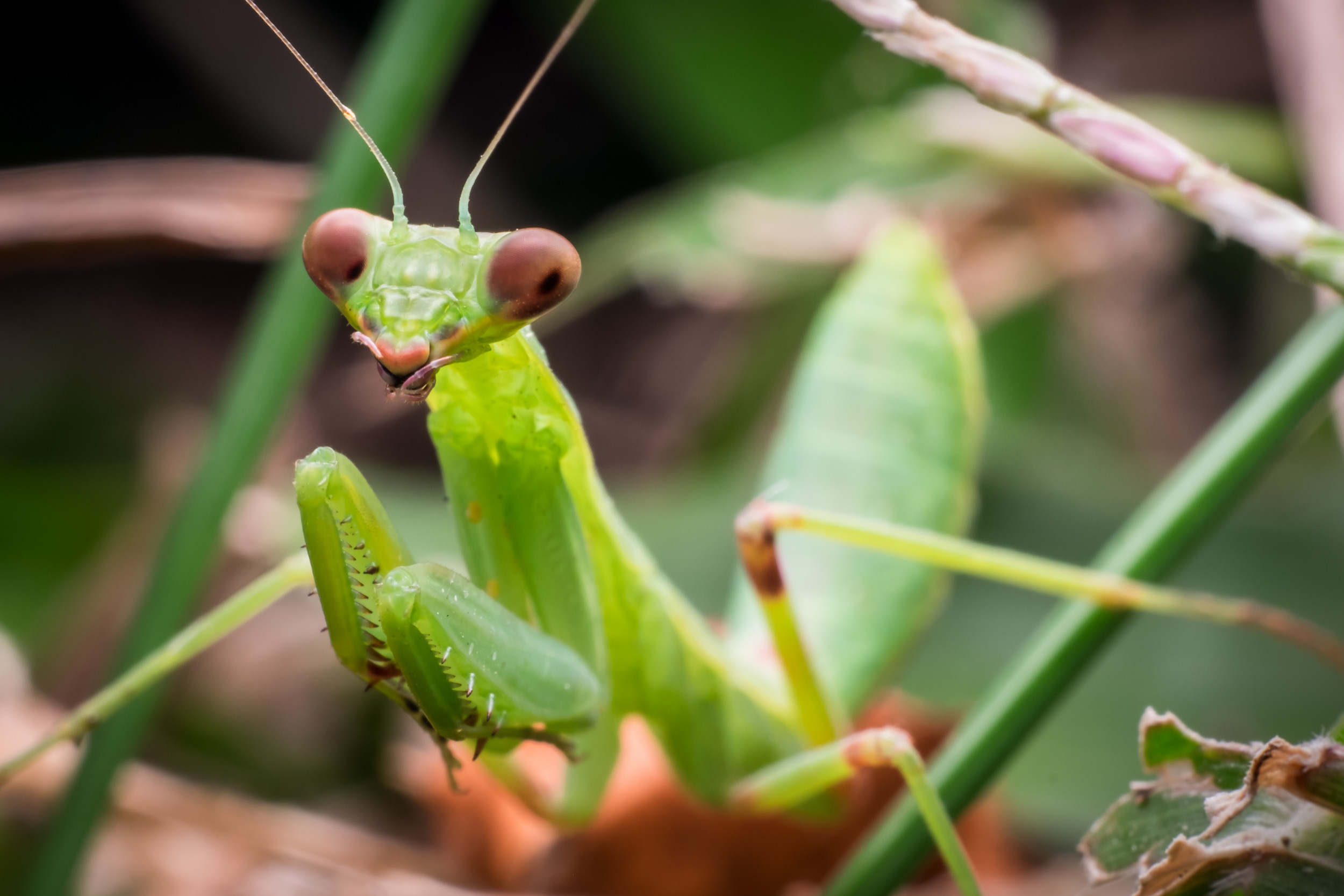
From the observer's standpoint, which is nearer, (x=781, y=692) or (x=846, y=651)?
(x=781, y=692)

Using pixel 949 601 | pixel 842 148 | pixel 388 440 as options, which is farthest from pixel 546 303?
pixel 388 440

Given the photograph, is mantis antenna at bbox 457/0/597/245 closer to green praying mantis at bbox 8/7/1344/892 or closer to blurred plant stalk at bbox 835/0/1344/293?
green praying mantis at bbox 8/7/1344/892

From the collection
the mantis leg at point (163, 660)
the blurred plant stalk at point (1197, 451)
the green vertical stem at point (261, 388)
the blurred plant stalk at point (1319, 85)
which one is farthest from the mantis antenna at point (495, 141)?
the blurred plant stalk at point (1319, 85)

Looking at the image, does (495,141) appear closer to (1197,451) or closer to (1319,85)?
(1197,451)

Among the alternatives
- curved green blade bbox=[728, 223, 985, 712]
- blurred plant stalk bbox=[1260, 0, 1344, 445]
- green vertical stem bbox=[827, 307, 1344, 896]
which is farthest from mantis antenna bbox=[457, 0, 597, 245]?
blurred plant stalk bbox=[1260, 0, 1344, 445]

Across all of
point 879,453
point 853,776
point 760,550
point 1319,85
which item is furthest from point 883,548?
point 1319,85

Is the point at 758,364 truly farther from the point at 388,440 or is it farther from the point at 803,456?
the point at 388,440
